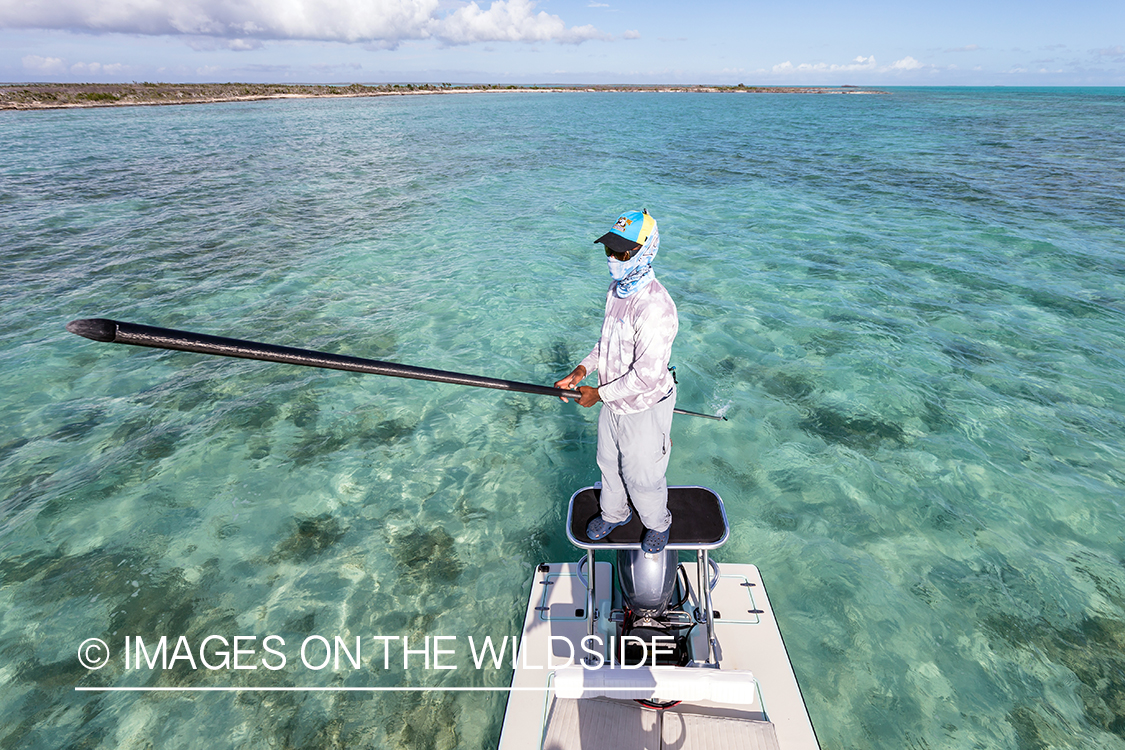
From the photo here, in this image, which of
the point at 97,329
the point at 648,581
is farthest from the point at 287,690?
the point at 97,329

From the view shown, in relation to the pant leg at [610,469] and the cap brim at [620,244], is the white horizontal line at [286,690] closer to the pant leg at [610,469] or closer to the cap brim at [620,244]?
the pant leg at [610,469]

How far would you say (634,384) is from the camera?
365 cm

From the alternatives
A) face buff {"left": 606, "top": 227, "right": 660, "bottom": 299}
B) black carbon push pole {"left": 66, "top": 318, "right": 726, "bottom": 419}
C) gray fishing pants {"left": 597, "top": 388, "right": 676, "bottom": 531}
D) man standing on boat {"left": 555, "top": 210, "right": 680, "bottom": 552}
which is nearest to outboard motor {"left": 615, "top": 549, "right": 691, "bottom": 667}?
man standing on boat {"left": 555, "top": 210, "right": 680, "bottom": 552}

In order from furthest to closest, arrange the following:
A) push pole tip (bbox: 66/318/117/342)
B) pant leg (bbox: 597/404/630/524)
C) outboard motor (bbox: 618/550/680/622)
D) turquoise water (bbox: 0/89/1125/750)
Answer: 1. turquoise water (bbox: 0/89/1125/750)
2. outboard motor (bbox: 618/550/680/622)
3. pant leg (bbox: 597/404/630/524)
4. push pole tip (bbox: 66/318/117/342)

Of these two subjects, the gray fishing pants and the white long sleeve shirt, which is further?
the gray fishing pants

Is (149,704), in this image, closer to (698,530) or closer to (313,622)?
(313,622)

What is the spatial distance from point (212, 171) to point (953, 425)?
3462cm

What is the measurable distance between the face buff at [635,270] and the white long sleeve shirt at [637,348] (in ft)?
0.17

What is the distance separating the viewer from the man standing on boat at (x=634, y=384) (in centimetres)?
349

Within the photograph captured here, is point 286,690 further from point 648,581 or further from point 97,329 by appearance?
point 97,329

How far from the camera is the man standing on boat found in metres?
3.49

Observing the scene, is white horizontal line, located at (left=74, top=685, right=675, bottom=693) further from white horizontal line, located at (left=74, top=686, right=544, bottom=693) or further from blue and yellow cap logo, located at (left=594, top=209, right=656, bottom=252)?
blue and yellow cap logo, located at (left=594, top=209, right=656, bottom=252)

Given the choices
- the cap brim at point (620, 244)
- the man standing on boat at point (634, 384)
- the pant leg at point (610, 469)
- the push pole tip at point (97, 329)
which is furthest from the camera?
the pant leg at point (610, 469)

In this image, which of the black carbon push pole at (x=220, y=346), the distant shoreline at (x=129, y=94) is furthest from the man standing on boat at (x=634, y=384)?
the distant shoreline at (x=129, y=94)
